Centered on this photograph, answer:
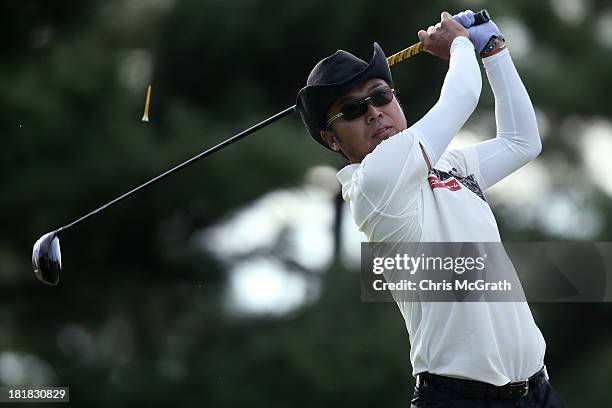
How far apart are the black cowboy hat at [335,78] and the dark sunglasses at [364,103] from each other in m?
0.05

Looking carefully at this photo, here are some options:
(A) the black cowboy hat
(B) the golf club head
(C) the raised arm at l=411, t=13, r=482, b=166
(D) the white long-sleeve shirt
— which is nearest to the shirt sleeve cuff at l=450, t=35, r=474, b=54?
(D) the white long-sleeve shirt

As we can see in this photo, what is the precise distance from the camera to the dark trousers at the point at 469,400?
3.79 metres

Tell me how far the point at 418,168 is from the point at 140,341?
9.75m

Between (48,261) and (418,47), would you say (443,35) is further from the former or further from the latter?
(48,261)

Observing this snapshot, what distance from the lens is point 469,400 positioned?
12.4 ft

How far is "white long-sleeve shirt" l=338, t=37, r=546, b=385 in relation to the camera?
377cm

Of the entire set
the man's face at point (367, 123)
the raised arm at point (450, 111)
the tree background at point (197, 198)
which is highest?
the tree background at point (197, 198)

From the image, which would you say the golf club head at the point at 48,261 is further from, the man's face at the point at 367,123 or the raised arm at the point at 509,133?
the raised arm at the point at 509,133

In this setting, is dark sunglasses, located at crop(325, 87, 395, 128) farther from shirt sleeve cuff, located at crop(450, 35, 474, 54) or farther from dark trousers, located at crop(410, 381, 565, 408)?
dark trousers, located at crop(410, 381, 565, 408)

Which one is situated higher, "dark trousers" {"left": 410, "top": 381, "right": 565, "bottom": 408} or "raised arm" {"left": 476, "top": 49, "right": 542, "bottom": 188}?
"raised arm" {"left": 476, "top": 49, "right": 542, "bottom": 188}

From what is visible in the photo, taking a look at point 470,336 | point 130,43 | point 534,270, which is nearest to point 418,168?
point 470,336

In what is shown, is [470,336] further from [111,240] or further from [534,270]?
[111,240]

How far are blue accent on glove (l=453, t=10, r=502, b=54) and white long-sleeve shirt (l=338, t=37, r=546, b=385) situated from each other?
156 millimetres

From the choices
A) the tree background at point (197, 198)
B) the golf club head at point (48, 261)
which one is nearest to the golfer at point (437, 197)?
the golf club head at point (48, 261)
